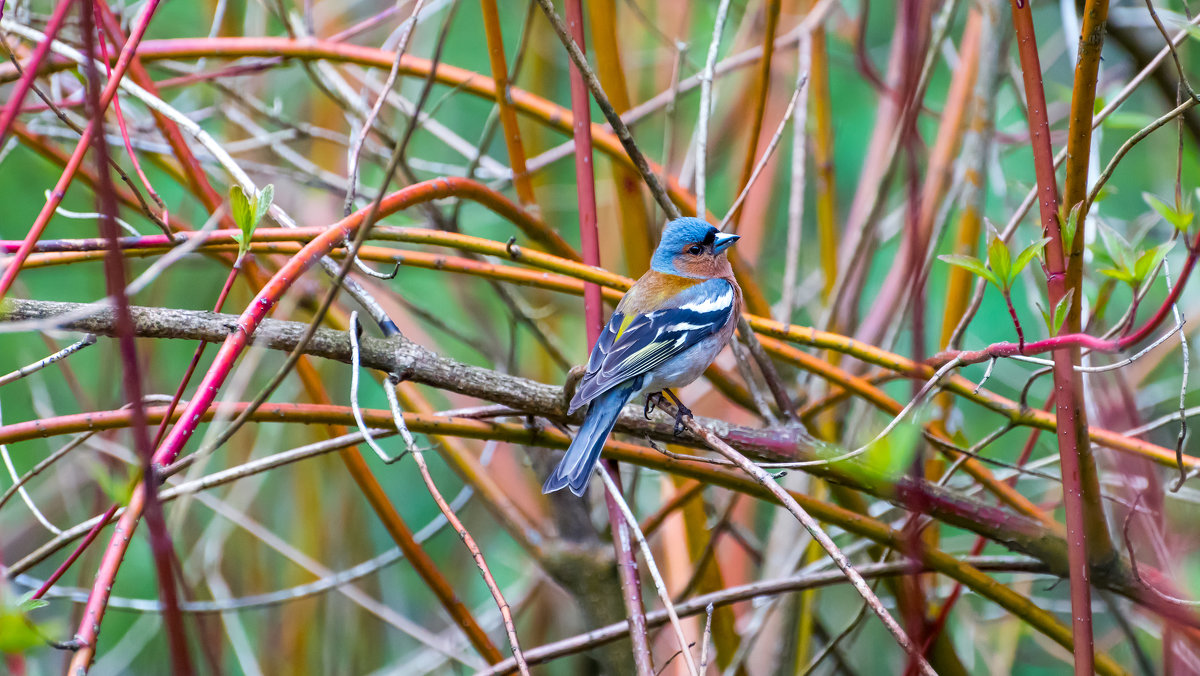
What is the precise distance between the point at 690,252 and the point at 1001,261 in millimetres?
1775

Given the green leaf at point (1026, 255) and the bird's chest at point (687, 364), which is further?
the bird's chest at point (687, 364)

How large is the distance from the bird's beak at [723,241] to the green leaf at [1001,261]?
1308 mm

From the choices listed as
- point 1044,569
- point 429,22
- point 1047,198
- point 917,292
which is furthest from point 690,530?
point 429,22

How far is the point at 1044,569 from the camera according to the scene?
90.7 inches

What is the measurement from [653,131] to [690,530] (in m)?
2.72

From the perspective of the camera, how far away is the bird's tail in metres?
2.19

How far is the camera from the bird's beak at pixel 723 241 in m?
2.94

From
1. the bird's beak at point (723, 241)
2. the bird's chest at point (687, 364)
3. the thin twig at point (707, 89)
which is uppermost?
the thin twig at point (707, 89)

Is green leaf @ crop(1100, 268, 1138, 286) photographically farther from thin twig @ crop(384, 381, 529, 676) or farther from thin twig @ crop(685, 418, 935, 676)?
thin twig @ crop(384, 381, 529, 676)

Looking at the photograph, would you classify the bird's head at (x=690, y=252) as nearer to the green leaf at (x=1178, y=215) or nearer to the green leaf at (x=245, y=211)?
the green leaf at (x=1178, y=215)

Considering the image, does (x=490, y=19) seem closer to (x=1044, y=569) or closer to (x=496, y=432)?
(x=496, y=432)

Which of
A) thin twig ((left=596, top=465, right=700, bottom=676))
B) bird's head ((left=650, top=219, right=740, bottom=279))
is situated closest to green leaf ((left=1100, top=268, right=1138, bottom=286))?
thin twig ((left=596, top=465, right=700, bottom=676))

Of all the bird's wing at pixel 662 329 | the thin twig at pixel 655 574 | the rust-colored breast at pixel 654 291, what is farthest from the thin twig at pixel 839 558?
the rust-colored breast at pixel 654 291

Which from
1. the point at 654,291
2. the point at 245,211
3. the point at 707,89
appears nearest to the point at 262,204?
the point at 245,211
